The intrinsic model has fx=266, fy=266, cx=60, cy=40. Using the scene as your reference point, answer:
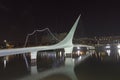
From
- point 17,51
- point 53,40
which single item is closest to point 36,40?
point 53,40

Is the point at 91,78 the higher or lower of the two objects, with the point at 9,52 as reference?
lower

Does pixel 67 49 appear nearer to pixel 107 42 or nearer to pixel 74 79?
pixel 74 79

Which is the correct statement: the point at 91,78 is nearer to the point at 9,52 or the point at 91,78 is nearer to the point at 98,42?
the point at 9,52

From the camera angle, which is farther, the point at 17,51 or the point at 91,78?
the point at 17,51

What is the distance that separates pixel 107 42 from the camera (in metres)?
42.7

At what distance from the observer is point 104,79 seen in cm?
726

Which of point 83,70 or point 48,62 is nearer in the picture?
point 83,70

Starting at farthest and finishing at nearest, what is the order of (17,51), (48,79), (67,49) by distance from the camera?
(67,49), (17,51), (48,79)

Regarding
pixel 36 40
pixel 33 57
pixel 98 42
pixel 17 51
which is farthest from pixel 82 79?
pixel 98 42

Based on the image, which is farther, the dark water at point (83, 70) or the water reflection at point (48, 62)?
the water reflection at point (48, 62)

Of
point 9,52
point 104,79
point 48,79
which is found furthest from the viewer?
point 9,52

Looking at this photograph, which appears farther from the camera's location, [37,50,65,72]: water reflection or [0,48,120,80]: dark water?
[37,50,65,72]: water reflection

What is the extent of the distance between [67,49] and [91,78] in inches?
518

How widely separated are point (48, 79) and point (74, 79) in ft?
2.61
